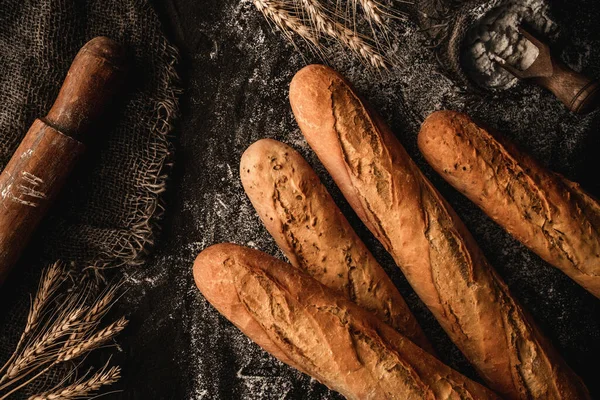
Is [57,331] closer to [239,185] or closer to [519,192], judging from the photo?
[239,185]

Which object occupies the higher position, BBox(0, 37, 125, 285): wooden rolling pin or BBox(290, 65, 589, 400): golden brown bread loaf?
BBox(290, 65, 589, 400): golden brown bread loaf

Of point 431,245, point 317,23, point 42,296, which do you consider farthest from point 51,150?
point 431,245

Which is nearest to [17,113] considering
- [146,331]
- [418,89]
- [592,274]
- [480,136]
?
[146,331]

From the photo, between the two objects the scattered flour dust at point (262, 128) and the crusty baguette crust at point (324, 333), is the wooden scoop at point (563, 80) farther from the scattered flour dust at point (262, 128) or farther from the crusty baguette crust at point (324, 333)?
the crusty baguette crust at point (324, 333)

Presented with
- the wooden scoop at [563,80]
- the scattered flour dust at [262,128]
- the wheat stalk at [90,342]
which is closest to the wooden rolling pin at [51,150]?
the wheat stalk at [90,342]

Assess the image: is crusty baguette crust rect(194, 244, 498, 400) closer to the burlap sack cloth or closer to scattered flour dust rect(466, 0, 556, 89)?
the burlap sack cloth

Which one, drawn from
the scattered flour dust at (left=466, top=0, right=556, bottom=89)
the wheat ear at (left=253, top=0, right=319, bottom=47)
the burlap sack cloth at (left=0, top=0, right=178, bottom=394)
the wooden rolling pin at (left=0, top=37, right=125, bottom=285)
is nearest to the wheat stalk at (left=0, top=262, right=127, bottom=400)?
the burlap sack cloth at (left=0, top=0, right=178, bottom=394)
